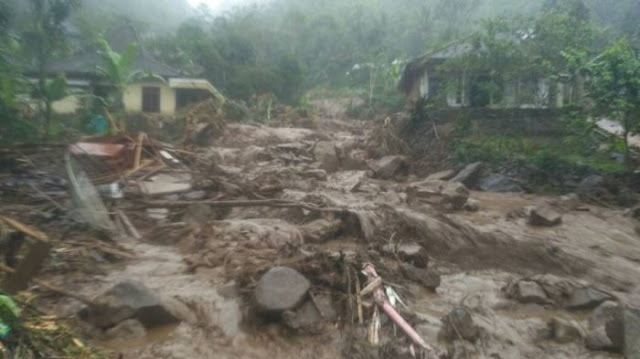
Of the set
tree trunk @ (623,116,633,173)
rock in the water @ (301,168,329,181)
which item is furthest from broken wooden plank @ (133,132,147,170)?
tree trunk @ (623,116,633,173)

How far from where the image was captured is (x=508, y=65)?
15578 mm

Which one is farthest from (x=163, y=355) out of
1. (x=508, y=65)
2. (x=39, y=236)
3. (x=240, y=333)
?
(x=508, y=65)

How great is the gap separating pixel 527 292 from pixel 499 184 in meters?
6.87

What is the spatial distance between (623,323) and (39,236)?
17.1 feet

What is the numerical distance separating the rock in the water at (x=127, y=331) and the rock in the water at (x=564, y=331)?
12.3 ft

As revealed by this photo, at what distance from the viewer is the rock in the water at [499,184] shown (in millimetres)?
11312

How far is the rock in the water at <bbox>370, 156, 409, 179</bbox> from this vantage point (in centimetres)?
1242

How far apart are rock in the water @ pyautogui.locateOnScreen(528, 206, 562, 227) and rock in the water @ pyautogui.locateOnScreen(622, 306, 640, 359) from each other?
403 cm

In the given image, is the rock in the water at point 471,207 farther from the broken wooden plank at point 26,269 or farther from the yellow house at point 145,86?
the yellow house at point 145,86

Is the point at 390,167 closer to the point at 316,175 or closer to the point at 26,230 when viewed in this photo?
the point at 316,175

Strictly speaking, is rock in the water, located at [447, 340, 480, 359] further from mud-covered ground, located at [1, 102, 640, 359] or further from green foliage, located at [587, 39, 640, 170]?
green foliage, located at [587, 39, 640, 170]

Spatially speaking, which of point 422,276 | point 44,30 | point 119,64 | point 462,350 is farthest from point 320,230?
point 119,64

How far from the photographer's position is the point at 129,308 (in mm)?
3904

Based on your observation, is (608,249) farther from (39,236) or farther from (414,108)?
(414,108)
